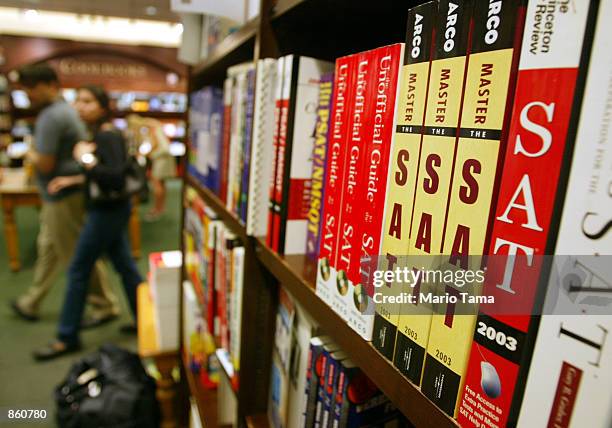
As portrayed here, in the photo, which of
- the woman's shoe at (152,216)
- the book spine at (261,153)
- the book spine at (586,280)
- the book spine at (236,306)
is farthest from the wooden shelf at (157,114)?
the book spine at (586,280)

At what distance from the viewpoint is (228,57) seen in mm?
1186

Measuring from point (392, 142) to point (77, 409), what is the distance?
186 centimetres

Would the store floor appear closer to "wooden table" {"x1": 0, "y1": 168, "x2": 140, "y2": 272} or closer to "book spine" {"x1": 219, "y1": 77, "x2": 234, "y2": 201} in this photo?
"wooden table" {"x1": 0, "y1": 168, "x2": 140, "y2": 272}

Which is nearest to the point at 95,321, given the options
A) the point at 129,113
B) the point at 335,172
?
the point at 335,172

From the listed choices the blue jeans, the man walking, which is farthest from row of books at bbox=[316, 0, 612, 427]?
the man walking

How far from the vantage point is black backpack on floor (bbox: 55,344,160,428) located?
1.67 m

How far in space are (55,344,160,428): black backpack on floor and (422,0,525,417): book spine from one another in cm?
172

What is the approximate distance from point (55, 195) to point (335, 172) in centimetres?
272

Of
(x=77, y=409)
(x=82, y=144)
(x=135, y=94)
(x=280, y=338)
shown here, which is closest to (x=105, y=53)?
(x=135, y=94)

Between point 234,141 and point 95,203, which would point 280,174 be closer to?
point 234,141

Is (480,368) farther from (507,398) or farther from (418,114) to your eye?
(418,114)

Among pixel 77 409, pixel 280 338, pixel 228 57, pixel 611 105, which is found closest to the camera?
pixel 611 105

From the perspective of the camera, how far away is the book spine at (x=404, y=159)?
0.40 m

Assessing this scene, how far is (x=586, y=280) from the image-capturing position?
27 cm
